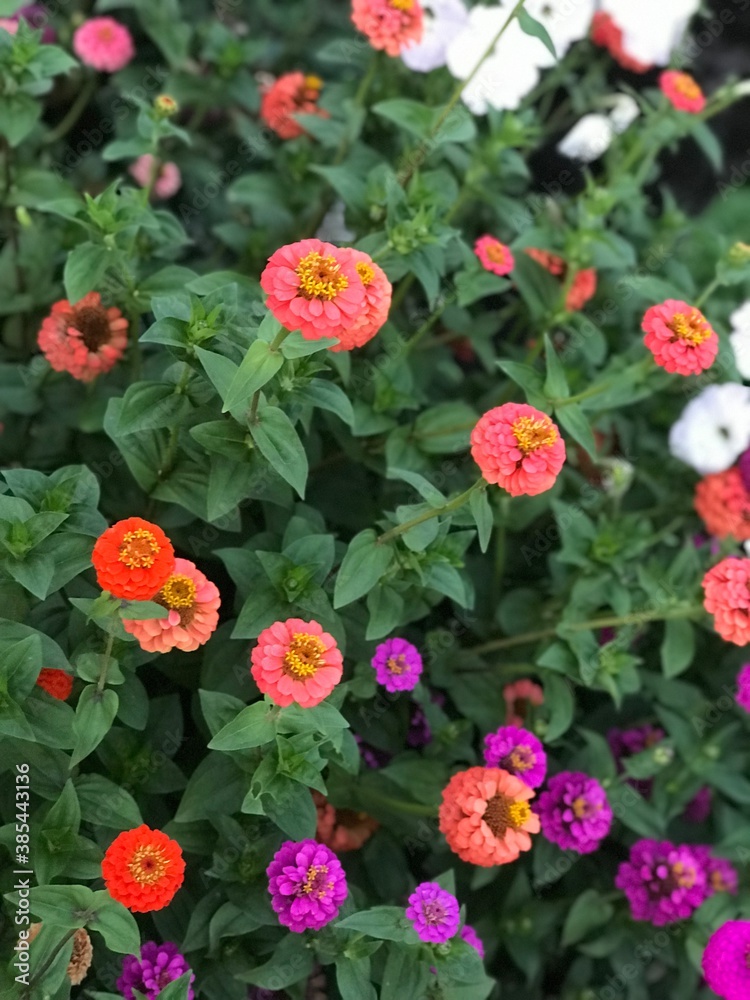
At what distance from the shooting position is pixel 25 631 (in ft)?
4.00

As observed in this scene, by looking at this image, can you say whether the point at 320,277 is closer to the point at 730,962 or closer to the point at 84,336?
the point at 84,336

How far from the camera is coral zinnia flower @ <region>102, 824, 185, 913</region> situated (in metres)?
1.11

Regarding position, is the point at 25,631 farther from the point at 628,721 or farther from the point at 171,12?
the point at 171,12

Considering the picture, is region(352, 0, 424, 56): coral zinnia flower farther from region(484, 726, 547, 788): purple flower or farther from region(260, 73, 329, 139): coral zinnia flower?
region(484, 726, 547, 788): purple flower

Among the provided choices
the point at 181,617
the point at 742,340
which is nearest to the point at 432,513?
the point at 181,617

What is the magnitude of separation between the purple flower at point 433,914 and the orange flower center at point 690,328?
816 millimetres

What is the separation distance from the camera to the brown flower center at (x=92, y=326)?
1567 mm

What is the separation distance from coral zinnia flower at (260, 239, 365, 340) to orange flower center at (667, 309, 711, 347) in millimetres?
507

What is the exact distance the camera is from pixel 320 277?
3.58 ft

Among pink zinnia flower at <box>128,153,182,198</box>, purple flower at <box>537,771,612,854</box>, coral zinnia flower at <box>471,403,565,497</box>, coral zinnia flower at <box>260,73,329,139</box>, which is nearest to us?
coral zinnia flower at <box>471,403,565,497</box>

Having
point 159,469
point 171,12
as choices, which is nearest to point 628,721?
point 159,469

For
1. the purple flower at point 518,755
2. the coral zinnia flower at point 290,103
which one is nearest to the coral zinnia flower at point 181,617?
the purple flower at point 518,755

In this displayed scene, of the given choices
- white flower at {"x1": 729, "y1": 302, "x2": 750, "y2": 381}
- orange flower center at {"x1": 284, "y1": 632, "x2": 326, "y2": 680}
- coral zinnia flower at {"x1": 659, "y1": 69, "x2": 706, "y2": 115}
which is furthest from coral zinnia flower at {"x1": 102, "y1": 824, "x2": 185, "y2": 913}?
coral zinnia flower at {"x1": 659, "y1": 69, "x2": 706, "y2": 115}

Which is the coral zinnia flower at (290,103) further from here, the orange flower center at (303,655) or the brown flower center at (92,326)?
the orange flower center at (303,655)
